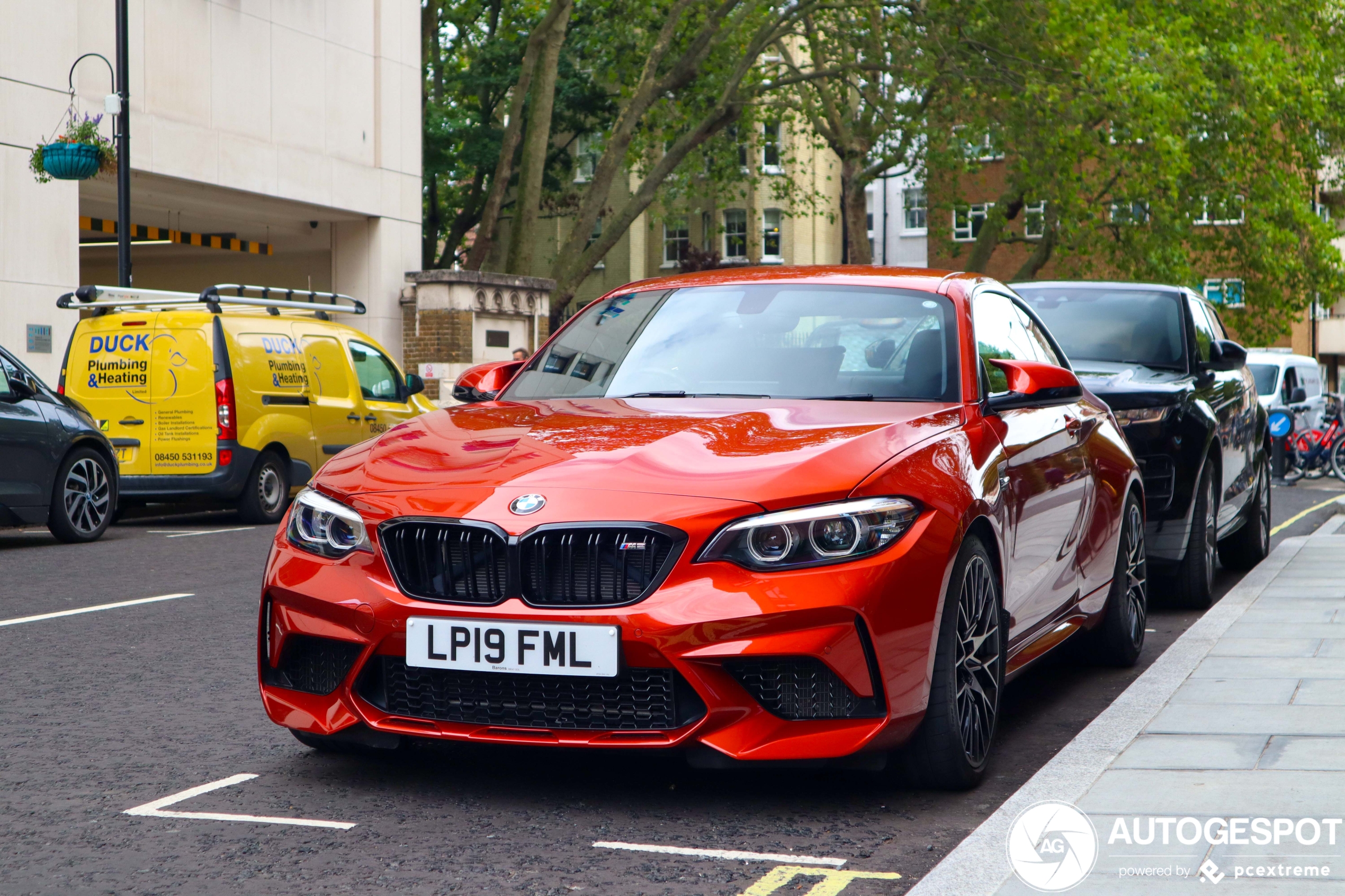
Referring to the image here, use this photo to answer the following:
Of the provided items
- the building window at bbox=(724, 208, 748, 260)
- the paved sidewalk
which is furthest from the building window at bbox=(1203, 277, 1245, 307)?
the building window at bbox=(724, 208, 748, 260)

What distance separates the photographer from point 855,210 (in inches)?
1478

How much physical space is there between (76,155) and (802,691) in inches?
581

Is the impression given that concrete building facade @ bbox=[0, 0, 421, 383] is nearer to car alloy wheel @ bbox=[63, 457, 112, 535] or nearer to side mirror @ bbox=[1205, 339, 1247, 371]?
car alloy wheel @ bbox=[63, 457, 112, 535]

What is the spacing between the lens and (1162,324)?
9.23 metres

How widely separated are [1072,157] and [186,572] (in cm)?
1944

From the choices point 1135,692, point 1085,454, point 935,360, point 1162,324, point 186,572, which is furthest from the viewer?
point 186,572

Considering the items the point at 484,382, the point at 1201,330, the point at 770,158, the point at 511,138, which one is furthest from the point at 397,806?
the point at 770,158

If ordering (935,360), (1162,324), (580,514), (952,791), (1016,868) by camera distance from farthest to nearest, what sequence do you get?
(1162,324), (935,360), (952,791), (580,514), (1016,868)

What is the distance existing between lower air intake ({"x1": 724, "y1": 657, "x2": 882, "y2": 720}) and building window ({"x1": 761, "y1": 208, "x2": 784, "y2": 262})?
182 ft

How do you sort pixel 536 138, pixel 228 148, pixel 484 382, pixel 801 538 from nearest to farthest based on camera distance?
pixel 801 538
pixel 484 382
pixel 228 148
pixel 536 138

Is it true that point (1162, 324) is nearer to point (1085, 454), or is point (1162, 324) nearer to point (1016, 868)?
point (1085, 454)

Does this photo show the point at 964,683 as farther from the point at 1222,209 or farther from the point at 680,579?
the point at 1222,209

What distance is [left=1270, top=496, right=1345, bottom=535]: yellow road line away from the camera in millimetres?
14508

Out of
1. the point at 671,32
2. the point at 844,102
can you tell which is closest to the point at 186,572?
the point at 671,32
